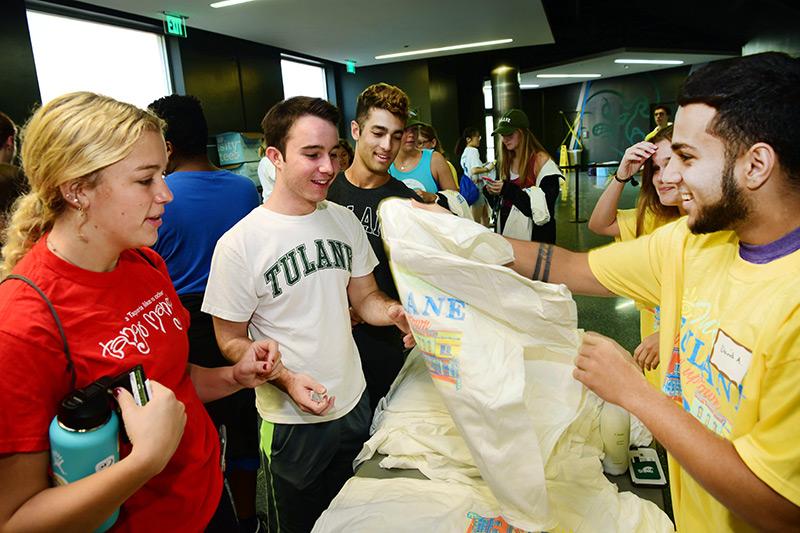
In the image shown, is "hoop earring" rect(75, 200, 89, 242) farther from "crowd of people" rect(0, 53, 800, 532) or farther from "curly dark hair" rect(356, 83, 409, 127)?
"curly dark hair" rect(356, 83, 409, 127)

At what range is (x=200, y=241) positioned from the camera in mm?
2090

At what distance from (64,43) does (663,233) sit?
5989mm

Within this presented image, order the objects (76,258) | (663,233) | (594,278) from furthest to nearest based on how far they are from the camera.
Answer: (594,278)
(663,233)
(76,258)

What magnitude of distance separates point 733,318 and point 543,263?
62 cm

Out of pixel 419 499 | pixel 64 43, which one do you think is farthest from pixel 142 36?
pixel 419 499

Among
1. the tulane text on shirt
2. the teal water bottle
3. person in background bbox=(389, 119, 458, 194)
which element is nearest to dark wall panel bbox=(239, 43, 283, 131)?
person in background bbox=(389, 119, 458, 194)

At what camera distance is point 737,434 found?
0.86 metres

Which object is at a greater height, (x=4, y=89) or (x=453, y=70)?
(x=453, y=70)

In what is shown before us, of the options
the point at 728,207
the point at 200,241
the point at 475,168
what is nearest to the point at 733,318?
the point at 728,207

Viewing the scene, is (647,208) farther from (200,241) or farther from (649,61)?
(649,61)

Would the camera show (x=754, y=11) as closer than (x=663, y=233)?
No

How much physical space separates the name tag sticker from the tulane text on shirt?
1.07 m

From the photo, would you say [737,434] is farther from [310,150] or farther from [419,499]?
[310,150]

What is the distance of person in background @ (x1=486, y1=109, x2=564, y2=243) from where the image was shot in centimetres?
378
